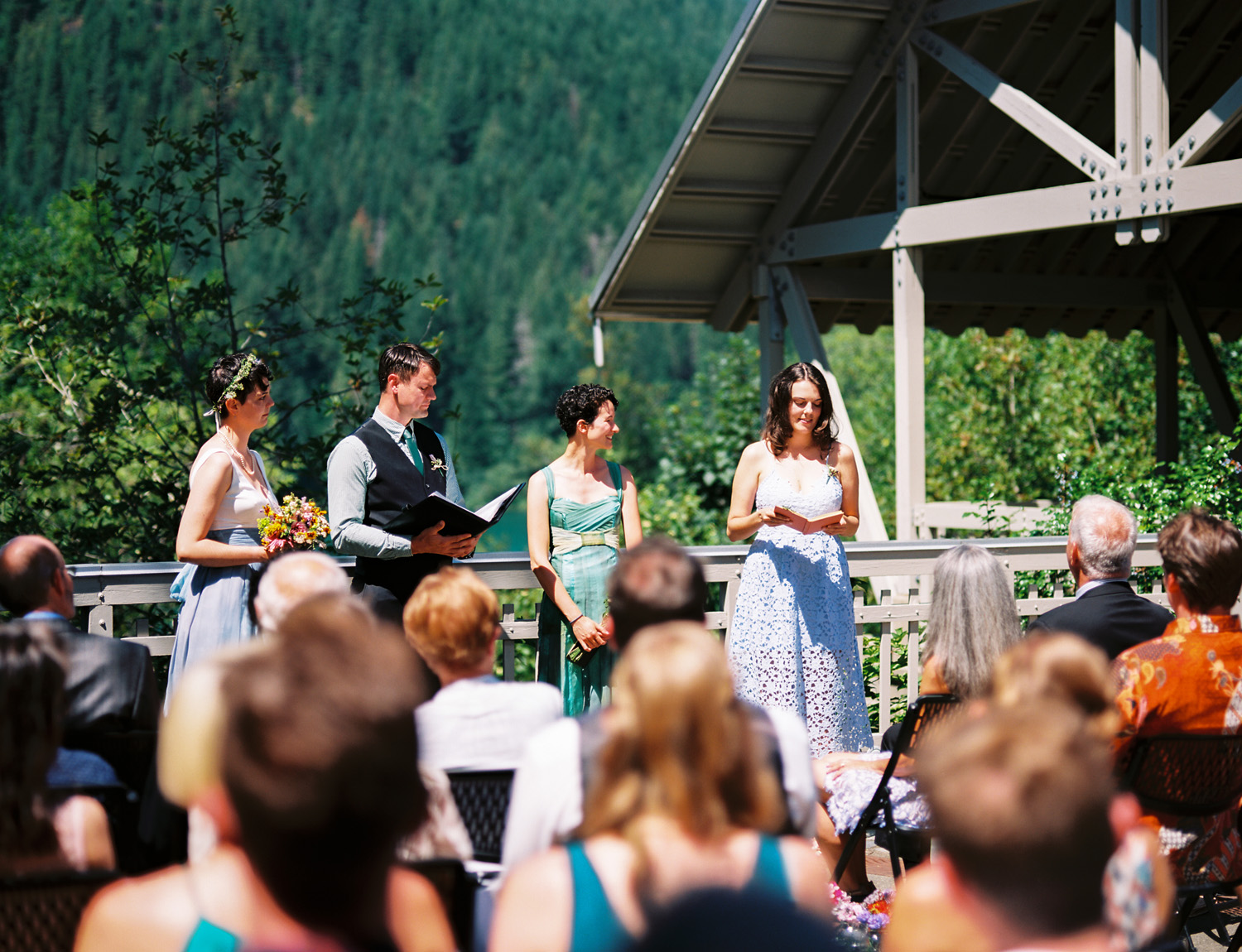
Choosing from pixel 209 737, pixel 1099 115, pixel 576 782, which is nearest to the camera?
pixel 209 737

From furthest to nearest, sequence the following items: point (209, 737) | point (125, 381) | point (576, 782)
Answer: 1. point (125, 381)
2. point (576, 782)
3. point (209, 737)

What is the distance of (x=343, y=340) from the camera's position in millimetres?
7926

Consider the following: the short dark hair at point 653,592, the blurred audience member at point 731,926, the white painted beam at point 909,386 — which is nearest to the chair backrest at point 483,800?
the short dark hair at point 653,592

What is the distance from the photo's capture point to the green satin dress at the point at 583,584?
4.58 meters

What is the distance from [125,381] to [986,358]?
44.7ft

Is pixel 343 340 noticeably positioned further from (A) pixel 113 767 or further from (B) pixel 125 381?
(A) pixel 113 767

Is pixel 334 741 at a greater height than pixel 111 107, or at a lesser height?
lesser

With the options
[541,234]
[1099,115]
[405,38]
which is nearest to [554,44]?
[405,38]

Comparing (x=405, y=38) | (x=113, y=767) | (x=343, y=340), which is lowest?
(x=113, y=767)

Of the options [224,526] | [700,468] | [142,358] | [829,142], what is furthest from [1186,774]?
[700,468]

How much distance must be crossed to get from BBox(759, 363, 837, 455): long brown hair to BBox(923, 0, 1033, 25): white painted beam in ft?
12.9

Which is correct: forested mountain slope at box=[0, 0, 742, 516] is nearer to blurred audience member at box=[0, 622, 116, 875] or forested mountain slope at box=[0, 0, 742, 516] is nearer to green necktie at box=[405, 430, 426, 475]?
green necktie at box=[405, 430, 426, 475]

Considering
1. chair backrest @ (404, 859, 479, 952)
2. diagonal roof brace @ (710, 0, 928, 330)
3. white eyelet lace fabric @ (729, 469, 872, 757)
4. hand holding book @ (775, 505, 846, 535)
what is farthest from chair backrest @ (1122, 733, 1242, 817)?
diagonal roof brace @ (710, 0, 928, 330)

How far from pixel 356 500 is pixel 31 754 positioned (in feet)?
6.92
